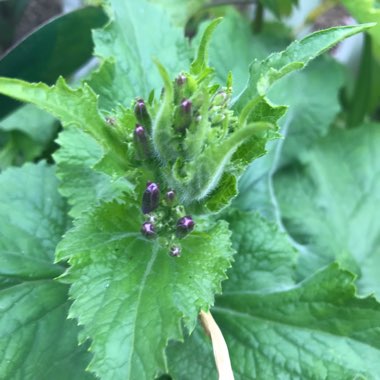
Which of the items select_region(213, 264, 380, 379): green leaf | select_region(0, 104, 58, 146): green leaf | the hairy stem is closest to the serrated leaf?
select_region(213, 264, 380, 379): green leaf

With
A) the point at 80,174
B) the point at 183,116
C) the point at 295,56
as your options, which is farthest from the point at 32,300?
the point at 295,56

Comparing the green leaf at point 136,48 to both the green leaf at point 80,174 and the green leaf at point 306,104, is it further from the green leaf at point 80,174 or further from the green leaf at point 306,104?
the green leaf at point 306,104

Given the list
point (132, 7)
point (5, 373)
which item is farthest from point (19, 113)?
point (5, 373)

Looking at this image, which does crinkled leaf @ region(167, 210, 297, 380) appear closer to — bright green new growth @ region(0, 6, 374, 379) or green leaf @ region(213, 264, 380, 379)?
green leaf @ region(213, 264, 380, 379)

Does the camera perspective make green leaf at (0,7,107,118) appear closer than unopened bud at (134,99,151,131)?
No

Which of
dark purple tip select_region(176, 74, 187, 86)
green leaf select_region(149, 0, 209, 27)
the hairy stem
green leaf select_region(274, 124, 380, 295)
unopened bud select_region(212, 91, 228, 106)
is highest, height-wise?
dark purple tip select_region(176, 74, 187, 86)

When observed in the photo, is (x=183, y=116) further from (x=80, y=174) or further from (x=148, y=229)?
(x=80, y=174)
